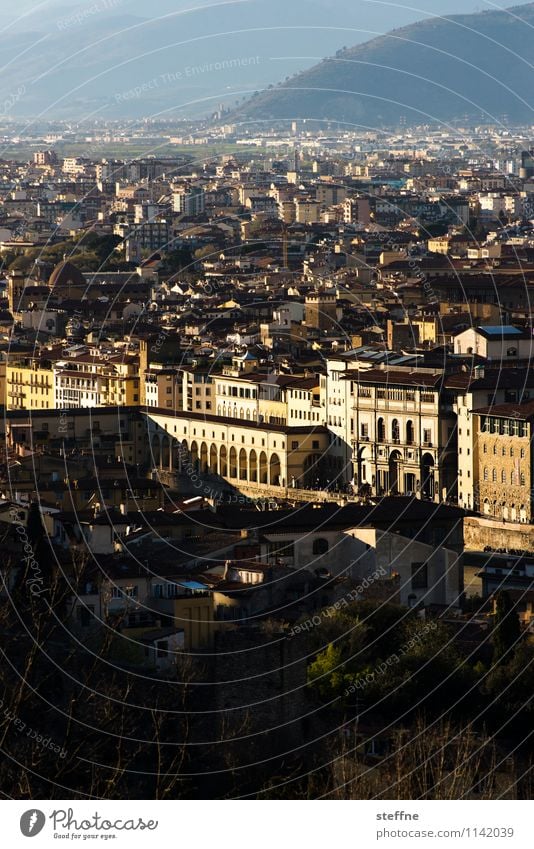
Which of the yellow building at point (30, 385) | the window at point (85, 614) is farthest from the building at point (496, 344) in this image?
the window at point (85, 614)

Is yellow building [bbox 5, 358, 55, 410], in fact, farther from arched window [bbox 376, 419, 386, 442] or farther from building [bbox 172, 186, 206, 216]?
building [bbox 172, 186, 206, 216]

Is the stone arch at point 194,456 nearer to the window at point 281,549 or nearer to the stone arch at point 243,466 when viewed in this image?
the stone arch at point 243,466

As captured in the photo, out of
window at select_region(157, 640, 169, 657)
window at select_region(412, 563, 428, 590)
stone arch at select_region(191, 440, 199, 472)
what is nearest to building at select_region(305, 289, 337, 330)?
stone arch at select_region(191, 440, 199, 472)

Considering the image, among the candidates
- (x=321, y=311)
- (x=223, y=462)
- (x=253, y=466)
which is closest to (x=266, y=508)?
(x=253, y=466)

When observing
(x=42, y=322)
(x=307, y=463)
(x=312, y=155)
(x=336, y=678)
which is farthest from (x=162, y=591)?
(x=312, y=155)

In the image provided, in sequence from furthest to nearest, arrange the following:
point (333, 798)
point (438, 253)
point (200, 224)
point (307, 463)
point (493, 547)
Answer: point (200, 224)
point (438, 253)
point (307, 463)
point (493, 547)
point (333, 798)

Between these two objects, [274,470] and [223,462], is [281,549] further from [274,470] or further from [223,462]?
[223,462]

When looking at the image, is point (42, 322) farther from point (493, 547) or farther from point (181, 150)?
point (181, 150)
